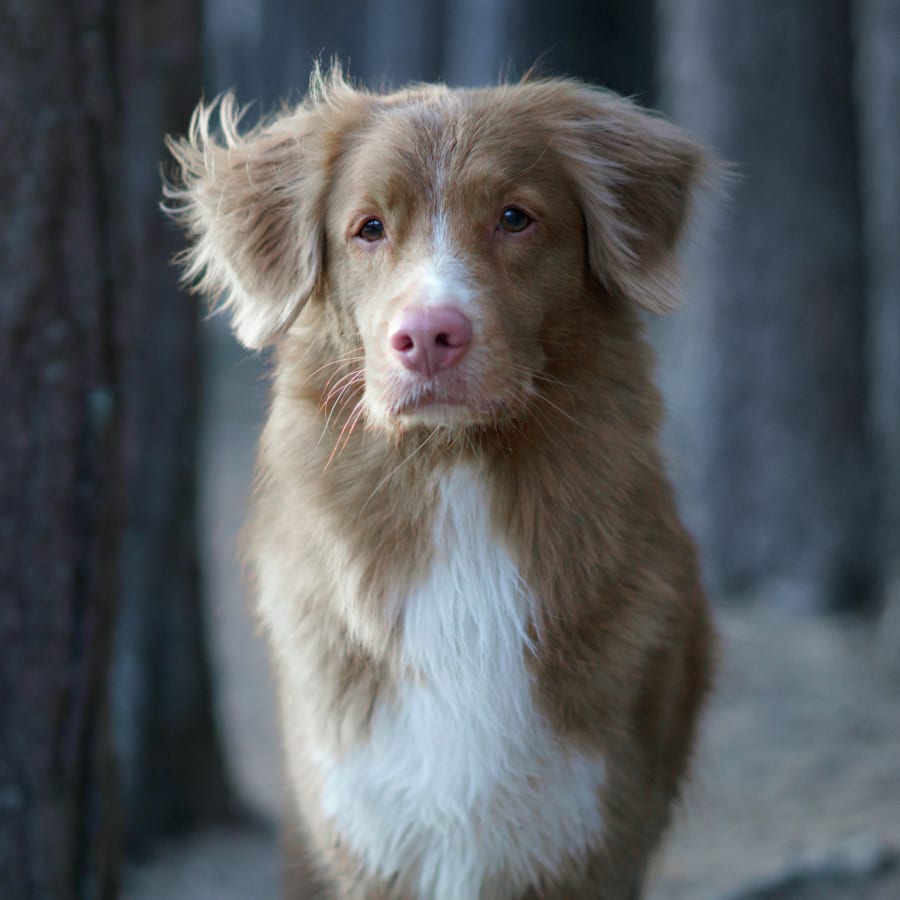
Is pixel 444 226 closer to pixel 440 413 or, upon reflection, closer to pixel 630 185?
pixel 440 413

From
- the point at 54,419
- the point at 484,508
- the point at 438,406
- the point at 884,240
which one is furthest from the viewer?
the point at 884,240

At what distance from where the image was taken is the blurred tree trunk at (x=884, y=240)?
20.0ft

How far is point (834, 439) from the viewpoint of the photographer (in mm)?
6582

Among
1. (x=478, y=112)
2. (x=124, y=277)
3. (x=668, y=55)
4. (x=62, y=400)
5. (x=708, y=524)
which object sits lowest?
(x=708, y=524)

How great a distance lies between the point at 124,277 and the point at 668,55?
16.2 feet

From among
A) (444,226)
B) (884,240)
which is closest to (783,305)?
(884,240)

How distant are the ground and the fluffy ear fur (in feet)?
1.35

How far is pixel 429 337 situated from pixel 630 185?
83 cm

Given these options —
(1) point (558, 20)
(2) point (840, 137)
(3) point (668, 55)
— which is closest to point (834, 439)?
(2) point (840, 137)

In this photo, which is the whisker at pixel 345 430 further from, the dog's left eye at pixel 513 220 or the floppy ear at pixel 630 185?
the floppy ear at pixel 630 185

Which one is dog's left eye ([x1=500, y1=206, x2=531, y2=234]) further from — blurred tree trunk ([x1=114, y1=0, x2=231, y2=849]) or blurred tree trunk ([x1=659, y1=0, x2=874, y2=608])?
blurred tree trunk ([x1=659, y1=0, x2=874, y2=608])

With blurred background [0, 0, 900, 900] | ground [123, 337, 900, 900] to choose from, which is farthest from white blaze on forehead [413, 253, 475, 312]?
ground [123, 337, 900, 900]

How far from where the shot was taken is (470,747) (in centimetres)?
283

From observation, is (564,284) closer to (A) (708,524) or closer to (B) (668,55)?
(A) (708,524)
